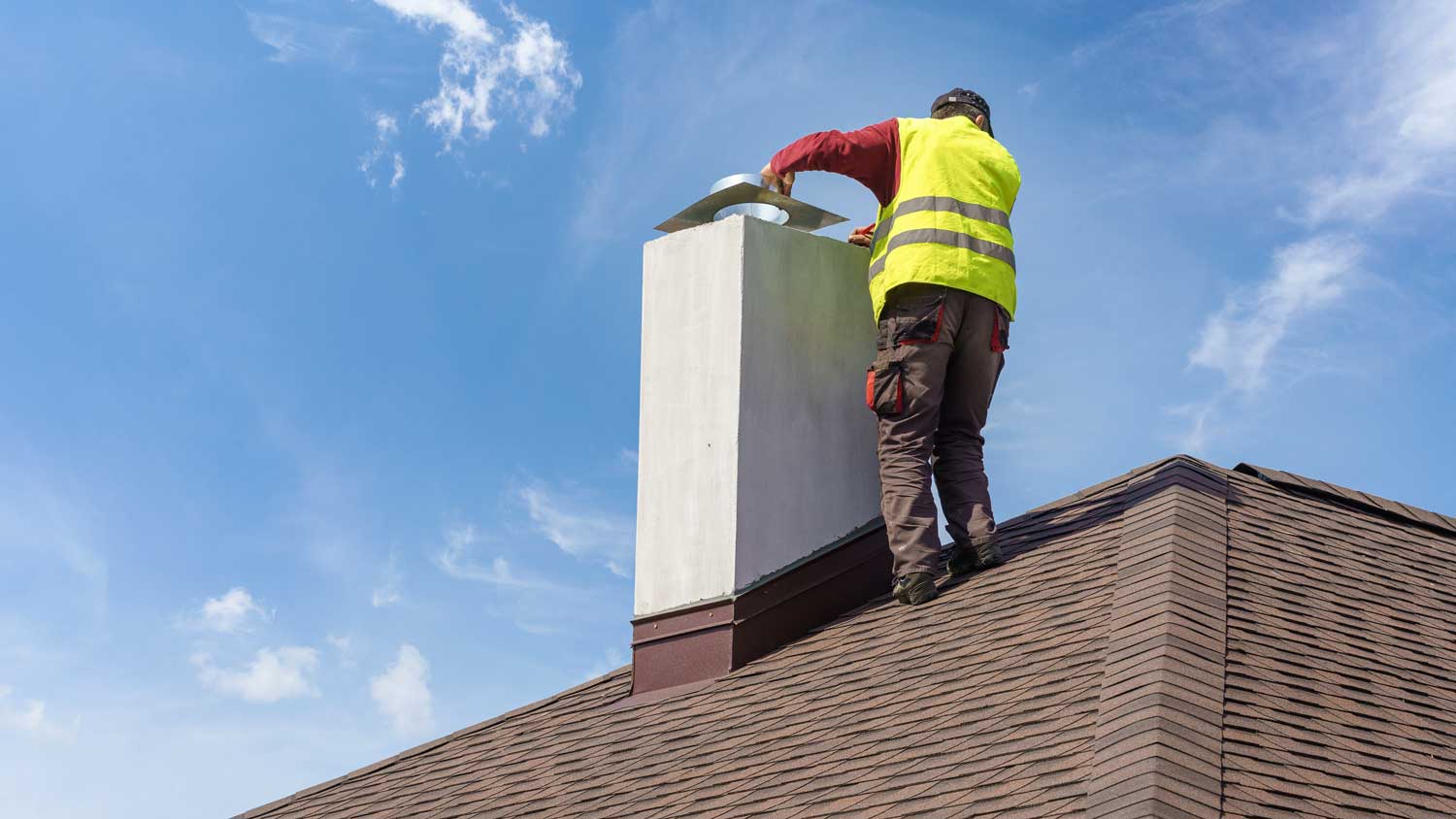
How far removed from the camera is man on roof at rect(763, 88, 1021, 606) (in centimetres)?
639

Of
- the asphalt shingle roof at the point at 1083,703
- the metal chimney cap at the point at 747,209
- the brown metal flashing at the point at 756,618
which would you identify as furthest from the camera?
the metal chimney cap at the point at 747,209

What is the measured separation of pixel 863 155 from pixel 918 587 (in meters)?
1.87

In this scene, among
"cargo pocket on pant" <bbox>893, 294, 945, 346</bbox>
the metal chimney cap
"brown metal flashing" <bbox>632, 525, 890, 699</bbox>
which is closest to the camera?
"cargo pocket on pant" <bbox>893, 294, 945, 346</bbox>

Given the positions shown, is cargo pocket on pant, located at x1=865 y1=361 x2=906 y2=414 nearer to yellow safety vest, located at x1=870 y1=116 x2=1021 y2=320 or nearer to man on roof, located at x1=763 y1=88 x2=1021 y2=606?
man on roof, located at x1=763 y1=88 x2=1021 y2=606

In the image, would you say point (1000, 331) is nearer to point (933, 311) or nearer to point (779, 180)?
point (933, 311)

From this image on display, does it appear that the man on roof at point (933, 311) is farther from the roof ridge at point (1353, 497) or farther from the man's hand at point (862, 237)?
Result: the roof ridge at point (1353, 497)

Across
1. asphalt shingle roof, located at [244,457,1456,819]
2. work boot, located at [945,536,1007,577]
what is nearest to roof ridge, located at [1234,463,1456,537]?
asphalt shingle roof, located at [244,457,1456,819]

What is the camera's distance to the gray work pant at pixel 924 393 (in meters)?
6.38

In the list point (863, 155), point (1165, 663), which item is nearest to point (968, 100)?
point (863, 155)

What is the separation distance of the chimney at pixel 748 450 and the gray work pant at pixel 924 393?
415 mm

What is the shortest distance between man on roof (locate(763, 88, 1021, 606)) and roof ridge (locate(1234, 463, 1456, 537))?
2.06 metres

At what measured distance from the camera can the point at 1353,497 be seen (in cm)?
805

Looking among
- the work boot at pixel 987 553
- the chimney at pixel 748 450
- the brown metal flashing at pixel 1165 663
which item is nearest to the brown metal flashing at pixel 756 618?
the chimney at pixel 748 450

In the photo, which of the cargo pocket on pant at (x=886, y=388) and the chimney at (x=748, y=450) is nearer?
the cargo pocket on pant at (x=886, y=388)
